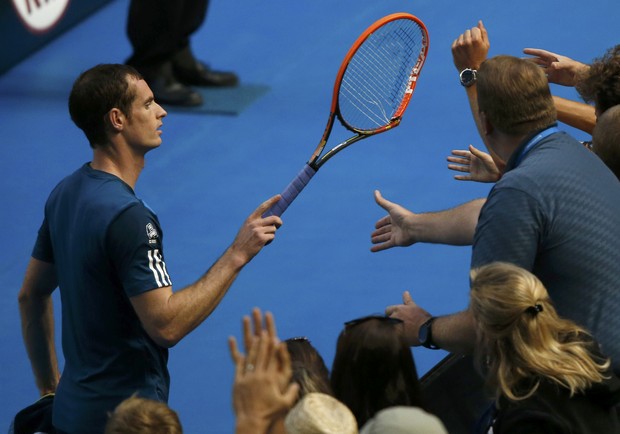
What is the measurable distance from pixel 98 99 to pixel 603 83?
1.82m

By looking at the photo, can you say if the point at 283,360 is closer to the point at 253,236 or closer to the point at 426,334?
the point at 253,236

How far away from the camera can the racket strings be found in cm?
581

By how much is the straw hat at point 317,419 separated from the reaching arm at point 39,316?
5.05ft

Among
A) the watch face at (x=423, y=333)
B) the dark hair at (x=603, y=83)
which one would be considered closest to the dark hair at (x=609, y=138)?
the dark hair at (x=603, y=83)

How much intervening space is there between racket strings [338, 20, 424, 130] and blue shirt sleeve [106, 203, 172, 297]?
166 centimetres

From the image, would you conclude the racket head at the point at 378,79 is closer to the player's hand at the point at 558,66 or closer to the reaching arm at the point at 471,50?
the reaching arm at the point at 471,50

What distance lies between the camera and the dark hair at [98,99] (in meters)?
4.09

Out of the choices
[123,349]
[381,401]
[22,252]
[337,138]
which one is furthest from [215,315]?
[381,401]

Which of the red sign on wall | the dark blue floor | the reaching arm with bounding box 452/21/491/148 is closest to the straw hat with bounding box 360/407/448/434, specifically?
the reaching arm with bounding box 452/21/491/148

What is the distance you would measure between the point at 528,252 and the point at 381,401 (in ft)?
2.09

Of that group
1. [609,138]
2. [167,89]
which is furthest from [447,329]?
[167,89]

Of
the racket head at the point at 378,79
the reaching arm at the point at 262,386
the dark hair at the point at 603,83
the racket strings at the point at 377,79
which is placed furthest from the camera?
the racket strings at the point at 377,79

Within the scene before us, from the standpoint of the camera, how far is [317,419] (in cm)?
298

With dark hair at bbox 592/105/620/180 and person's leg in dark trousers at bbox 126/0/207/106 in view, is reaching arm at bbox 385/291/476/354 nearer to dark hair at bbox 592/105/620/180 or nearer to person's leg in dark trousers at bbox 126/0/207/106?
dark hair at bbox 592/105/620/180
